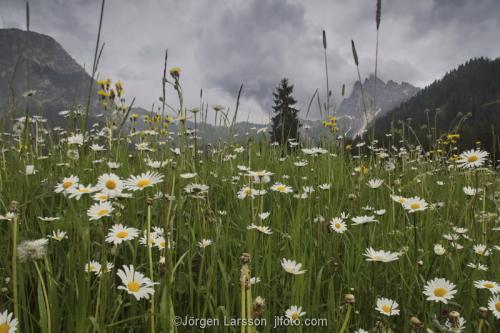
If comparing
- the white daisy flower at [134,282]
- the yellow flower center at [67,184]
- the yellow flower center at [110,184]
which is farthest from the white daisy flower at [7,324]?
the yellow flower center at [67,184]

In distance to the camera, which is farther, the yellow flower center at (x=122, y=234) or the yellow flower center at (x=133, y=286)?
the yellow flower center at (x=122, y=234)

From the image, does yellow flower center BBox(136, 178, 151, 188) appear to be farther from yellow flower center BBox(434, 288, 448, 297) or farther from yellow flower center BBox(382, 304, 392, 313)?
yellow flower center BBox(434, 288, 448, 297)

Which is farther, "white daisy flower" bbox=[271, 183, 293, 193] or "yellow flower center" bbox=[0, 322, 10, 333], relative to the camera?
"white daisy flower" bbox=[271, 183, 293, 193]

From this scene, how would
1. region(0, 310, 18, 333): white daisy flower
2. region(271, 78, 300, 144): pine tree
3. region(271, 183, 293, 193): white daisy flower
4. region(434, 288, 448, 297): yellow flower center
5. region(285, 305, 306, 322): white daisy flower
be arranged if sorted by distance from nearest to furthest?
region(0, 310, 18, 333): white daisy flower
region(285, 305, 306, 322): white daisy flower
region(434, 288, 448, 297): yellow flower center
region(271, 183, 293, 193): white daisy flower
region(271, 78, 300, 144): pine tree

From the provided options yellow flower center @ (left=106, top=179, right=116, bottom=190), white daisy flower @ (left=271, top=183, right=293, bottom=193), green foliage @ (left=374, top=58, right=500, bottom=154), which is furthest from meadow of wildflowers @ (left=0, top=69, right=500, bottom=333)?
green foliage @ (left=374, top=58, right=500, bottom=154)

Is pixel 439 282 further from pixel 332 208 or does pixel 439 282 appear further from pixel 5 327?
pixel 5 327

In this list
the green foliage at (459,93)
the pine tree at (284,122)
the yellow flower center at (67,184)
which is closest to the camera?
the yellow flower center at (67,184)

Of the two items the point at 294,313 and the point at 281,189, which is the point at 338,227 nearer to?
the point at 281,189

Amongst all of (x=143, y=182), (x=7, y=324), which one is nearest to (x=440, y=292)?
(x=143, y=182)

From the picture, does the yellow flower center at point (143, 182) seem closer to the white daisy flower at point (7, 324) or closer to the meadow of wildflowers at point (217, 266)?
the meadow of wildflowers at point (217, 266)

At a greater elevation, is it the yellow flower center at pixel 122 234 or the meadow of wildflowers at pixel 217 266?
the yellow flower center at pixel 122 234

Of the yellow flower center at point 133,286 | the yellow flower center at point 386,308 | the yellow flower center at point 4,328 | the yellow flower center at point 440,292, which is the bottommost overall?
the yellow flower center at point 386,308

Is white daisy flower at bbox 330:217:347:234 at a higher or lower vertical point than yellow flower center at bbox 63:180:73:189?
lower

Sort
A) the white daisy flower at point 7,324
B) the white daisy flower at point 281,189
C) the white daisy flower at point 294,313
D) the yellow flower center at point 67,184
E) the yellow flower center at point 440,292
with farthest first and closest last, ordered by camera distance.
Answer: the white daisy flower at point 281,189, the yellow flower center at point 67,184, the yellow flower center at point 440,292, the white daisy flower at point 294,313, the white daisy flower at point 7,324
